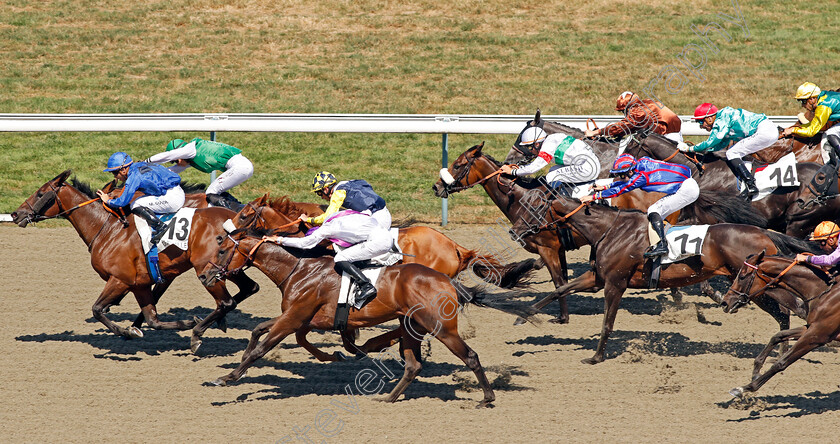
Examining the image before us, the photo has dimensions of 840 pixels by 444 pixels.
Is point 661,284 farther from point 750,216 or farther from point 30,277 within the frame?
point 30,277

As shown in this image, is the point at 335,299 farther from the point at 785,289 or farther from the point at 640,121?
the point at 640,121

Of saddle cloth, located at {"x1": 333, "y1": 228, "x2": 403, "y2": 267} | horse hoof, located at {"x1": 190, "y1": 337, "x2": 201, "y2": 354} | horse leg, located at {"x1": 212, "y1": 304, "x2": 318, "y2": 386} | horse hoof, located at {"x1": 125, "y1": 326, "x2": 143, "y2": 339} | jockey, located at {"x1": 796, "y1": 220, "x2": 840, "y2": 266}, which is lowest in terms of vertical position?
horse hoof, located at {"x1": 190, "y1": 337, "x2": 201, "y2": 354}

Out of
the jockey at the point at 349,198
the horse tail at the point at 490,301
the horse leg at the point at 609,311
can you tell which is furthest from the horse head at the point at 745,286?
the jockey at the point at 349,198

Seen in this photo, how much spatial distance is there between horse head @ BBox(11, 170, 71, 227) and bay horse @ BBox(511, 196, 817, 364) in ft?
14.1

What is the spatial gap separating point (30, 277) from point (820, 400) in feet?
25.0

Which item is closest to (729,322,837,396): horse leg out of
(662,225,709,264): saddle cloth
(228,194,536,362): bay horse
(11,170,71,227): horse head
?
(662,225,709,264): saddle cloth

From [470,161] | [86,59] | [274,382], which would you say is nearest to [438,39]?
[86,59]

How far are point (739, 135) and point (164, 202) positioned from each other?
17.7 ft

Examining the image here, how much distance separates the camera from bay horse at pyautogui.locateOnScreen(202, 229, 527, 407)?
658 cm

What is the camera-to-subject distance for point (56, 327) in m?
8.59

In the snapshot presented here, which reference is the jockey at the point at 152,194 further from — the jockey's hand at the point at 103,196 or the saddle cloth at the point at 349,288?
the saddle cloth at the point at 349,288

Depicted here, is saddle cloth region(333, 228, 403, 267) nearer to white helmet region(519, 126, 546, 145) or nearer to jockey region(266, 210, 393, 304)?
jockey region(266, 210, 393, 304)

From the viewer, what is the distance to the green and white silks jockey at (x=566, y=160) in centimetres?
909

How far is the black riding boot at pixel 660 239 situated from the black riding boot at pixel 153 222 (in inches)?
156
